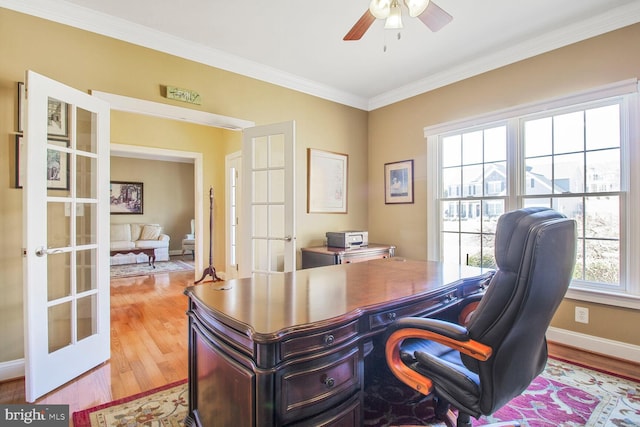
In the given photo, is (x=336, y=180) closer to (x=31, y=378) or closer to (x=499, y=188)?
(x=499, y=188)

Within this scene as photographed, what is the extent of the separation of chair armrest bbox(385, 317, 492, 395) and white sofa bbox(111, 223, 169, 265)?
6853 mm

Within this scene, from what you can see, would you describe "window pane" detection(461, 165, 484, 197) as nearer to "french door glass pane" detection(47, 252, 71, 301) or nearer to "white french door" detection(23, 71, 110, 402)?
"white french door" detection(23, 71, 110, 402)

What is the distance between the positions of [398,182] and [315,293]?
289cm

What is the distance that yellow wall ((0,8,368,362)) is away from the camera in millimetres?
2154

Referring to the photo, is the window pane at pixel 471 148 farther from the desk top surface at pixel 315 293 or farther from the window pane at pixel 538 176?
the desk top surface at pixel 315 293

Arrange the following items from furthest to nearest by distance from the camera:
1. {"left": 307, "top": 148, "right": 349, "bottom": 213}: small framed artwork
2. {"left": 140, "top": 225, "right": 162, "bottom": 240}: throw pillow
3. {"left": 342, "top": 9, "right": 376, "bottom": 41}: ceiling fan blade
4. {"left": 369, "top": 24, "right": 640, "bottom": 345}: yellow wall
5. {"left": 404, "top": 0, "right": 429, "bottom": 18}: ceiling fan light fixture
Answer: {"left": 140, "top": 225, "right": 162, "bottom": 240}: throw pillow < {"left": 307, "top": 148, "right": 349, "bottom": 213}: small framed artwork < {"left": 369, "top": 24, "right": 640, "bottom": 345}: yellow wall < {"left": 342, "top": 9, "right": 376, "bottom": 41}: ceiling fan blade < {"left": 404, "top": 0, "right": 429, "bottom": 18}: ceiling fan light fixture

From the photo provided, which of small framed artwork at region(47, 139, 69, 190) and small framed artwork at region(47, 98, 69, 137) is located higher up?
small framed artwork at region(47, 98, 69, 137)

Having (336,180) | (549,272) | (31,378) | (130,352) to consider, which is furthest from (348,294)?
(336,180)

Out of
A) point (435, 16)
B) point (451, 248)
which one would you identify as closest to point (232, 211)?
point (451, 248)

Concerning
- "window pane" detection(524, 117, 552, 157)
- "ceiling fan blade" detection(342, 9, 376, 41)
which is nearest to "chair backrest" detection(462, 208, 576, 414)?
"ceiling fan blade" detection(342, 9, 376, 41)

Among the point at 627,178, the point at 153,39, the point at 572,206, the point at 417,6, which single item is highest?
the point at 153,39

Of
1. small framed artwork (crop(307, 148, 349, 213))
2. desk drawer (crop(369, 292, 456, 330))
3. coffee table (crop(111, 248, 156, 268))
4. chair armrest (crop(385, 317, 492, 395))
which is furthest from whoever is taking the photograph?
coffee table (crop(111, 248, 156, 268))

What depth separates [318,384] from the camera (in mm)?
1107

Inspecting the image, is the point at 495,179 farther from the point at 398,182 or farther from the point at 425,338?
the point at 425,338
